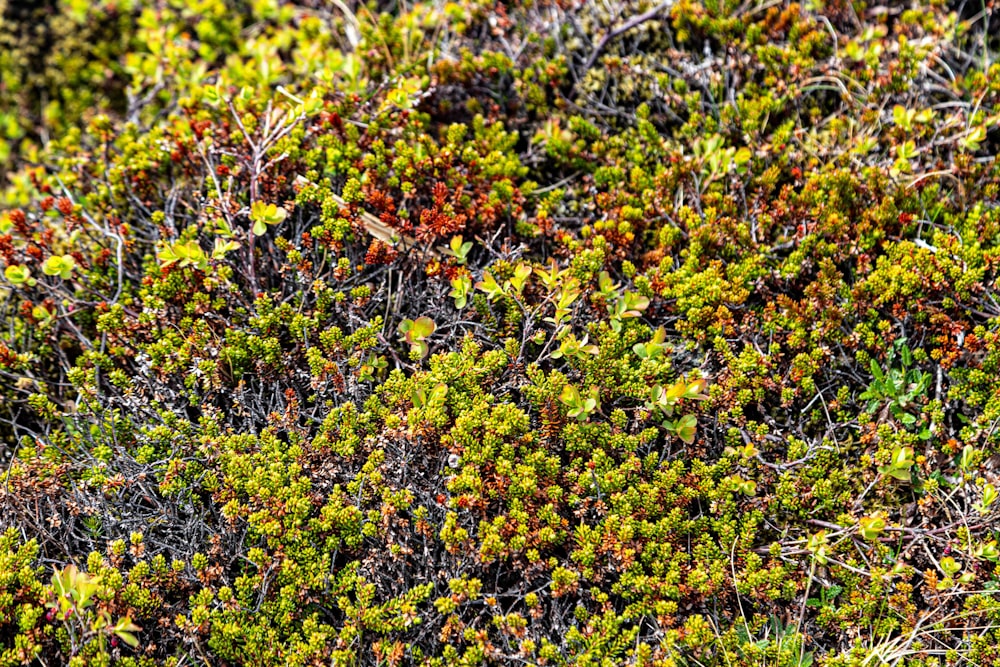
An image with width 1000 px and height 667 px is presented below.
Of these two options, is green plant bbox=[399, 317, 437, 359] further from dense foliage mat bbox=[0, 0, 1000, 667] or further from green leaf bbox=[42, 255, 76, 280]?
green leaf bbox=[42, 255, 76, 280]

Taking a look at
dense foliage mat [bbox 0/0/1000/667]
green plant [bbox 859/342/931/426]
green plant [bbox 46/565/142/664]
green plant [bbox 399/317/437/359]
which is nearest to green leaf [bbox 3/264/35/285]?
dense foliage mat [bbox 0/0/1000/667]

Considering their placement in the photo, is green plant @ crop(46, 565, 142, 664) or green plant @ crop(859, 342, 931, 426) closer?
green plant @ crop(46, 565, 142, 664)

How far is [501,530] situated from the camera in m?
2.71

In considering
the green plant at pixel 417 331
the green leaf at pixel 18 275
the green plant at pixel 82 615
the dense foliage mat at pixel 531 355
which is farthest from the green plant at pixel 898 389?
the green leaf at pixel 18 275

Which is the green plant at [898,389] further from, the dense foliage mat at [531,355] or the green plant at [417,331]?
the green plant at [417,331]

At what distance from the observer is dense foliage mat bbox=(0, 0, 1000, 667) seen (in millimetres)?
2650

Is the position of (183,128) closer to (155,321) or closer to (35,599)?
(155,321)

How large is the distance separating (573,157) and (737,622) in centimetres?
222

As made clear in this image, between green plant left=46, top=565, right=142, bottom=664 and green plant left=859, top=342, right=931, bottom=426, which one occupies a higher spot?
green plant left=46, top=565, right=142, bottom=664

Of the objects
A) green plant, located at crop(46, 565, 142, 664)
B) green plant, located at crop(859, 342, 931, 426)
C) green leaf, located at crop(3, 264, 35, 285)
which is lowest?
green plant, located at crop(859, 342, 931, 426)

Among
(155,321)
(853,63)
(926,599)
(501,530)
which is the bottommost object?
(926,599)

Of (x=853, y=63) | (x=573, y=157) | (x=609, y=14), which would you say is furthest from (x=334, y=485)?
(x=853, y=63)

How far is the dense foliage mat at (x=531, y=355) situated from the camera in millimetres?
2650

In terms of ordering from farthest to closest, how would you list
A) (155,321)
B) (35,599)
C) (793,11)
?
(793,11) < (155,321) < (35,599)
